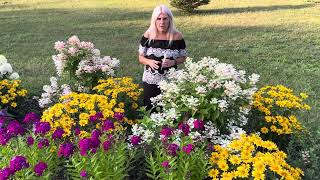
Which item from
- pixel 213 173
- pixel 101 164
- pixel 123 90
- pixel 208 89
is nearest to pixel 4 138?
pixel 101 164

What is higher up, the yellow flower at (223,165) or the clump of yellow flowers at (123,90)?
the clump of yellow flowers at (123,90)

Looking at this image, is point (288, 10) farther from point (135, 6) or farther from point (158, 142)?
point (158, 142)

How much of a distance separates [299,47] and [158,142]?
7097 millimetres

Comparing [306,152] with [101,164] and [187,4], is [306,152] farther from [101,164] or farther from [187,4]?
[187,4]

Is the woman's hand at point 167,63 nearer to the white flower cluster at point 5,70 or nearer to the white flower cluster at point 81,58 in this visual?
the white flower cluster at point 81,58

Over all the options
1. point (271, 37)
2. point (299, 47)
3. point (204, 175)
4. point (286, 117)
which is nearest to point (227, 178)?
point (204, 175)

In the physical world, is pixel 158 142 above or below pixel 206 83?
below

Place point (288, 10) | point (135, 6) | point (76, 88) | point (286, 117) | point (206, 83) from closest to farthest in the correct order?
1. point (206, 83)
2. point (286, 117)
3. point (76, 88)
4. point (288, 10)
5. point (135, 6)

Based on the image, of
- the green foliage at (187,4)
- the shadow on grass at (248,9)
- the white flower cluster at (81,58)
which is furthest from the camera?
the shadow on grass at (248,9)

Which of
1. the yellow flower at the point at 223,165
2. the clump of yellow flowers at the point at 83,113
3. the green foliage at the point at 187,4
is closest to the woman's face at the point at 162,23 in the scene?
the clump of yellow flowers at the point at 83,113

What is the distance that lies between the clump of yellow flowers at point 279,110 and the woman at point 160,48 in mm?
1108

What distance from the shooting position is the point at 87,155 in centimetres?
Answer: 317

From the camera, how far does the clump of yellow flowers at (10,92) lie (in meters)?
5.61

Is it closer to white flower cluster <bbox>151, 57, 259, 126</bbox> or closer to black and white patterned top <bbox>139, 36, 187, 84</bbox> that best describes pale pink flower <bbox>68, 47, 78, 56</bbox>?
black and white patterned top <bbox>139, 36, 187, 84</bbox>
